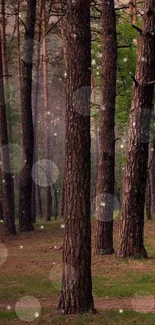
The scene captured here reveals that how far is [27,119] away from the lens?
22.9 metres

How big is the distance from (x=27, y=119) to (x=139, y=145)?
398 inches

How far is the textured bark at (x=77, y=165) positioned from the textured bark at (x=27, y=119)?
46.1ft

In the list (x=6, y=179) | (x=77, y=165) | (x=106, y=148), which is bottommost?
(x=6, y=179)

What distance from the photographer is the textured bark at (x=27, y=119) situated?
22.6 meters

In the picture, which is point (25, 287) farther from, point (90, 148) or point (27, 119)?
point (27, 119)

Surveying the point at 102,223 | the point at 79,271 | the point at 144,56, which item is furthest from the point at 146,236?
the point at 79,271

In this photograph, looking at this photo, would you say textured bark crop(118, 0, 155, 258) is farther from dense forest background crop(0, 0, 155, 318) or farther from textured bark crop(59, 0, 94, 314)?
textured bark crop(59, 0, 94, 314)

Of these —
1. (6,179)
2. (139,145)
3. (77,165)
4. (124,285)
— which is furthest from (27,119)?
(77,165)

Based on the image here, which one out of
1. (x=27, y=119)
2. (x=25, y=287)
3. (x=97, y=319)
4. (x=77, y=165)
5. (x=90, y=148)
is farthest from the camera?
(x=27, y=119)

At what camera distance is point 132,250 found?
552 inches

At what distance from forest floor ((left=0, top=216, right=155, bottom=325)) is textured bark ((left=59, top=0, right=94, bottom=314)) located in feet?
1.89

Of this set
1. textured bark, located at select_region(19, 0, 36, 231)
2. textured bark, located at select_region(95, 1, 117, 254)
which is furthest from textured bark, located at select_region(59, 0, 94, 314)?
textured bark, located at select_region(19, 0, 36, 231)

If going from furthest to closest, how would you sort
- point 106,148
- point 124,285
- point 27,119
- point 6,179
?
point 27,119 < point 6,179 < point 106,148 < point 124,285

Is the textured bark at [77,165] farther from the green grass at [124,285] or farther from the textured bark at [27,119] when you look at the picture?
the textured bark at [27,119]
